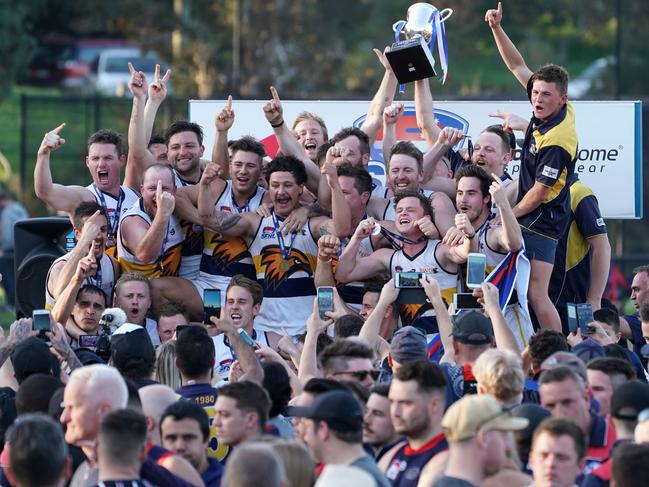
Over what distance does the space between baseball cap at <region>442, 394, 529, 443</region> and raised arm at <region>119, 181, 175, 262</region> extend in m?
4.50

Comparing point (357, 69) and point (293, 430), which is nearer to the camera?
point (293, 430)

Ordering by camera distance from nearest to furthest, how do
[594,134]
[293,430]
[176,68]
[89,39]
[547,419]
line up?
[547,419]
[293,430]
[594,134]
[176,68]
[89,39]

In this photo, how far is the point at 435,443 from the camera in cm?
673

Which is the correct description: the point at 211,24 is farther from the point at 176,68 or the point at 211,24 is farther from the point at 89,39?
the point at 89,39

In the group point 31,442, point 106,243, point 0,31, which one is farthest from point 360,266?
point 0,31

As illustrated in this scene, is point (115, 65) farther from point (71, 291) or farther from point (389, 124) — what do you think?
point (71, 291)

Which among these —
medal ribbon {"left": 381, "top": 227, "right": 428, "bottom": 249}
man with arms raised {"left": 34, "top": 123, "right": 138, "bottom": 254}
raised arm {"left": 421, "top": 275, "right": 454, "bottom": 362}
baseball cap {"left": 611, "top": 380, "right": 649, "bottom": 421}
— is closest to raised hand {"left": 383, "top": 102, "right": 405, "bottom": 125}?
medal ribbon {"left": 381, "top": 227, "right": 428, "bottom": 249}

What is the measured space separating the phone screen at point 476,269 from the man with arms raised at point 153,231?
2.18 m

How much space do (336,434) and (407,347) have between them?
2085 millimetres

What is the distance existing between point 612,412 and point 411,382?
965mm

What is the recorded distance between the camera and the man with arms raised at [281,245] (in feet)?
34.7

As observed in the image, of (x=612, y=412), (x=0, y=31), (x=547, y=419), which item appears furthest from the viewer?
(x=0, y=31)

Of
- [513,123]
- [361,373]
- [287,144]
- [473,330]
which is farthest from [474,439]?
[513,123]

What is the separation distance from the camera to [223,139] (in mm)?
10844
